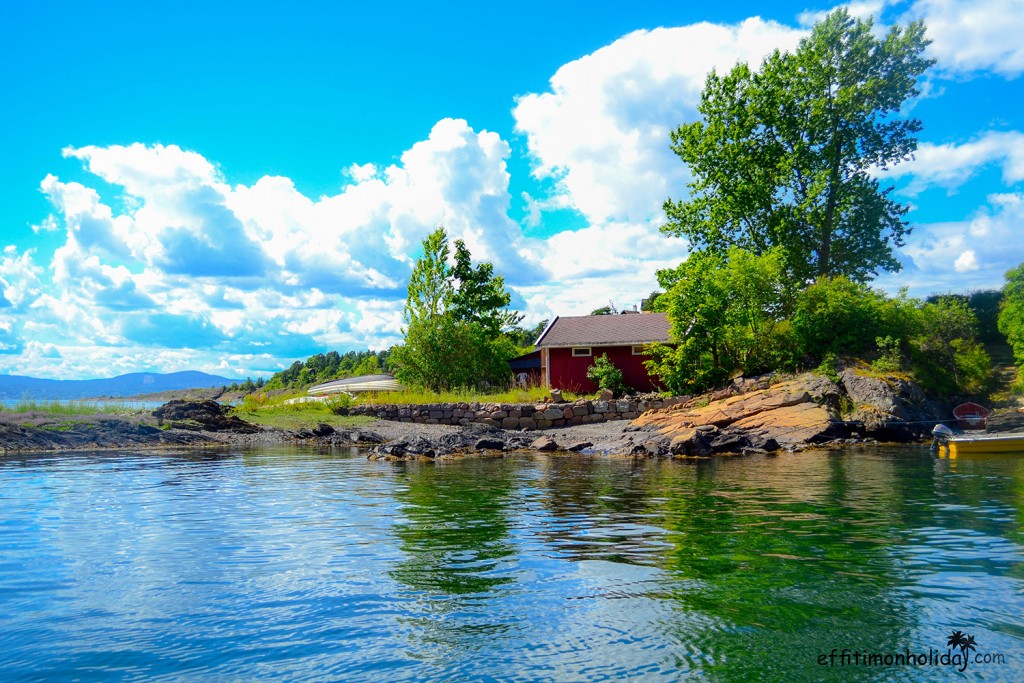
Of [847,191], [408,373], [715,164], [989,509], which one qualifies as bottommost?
[989,509]

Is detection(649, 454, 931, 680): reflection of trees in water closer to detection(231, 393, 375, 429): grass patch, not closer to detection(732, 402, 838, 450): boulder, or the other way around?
detection(732, 402, 838, 450): boulder

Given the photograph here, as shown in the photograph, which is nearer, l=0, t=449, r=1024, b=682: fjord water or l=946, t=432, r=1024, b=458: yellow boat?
l=0, t=449, r=1024, b=682: fjord water

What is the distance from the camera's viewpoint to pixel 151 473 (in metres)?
16.2

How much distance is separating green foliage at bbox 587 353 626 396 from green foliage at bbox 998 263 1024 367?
18.0 metres

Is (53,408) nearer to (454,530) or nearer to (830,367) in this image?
(454,530)

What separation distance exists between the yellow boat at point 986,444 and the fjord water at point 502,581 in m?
5.96

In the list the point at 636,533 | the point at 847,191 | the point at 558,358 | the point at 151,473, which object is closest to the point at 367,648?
the point at 636,533

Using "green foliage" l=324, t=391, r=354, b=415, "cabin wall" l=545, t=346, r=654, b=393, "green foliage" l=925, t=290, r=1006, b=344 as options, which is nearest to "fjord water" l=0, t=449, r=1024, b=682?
"green foliage" l=324, t=391, r=354, b=415

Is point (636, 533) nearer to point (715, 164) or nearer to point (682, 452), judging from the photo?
point (682, 452)

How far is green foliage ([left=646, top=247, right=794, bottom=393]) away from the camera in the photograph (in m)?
30.7

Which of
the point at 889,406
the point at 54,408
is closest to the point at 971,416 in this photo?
the point at 889,406

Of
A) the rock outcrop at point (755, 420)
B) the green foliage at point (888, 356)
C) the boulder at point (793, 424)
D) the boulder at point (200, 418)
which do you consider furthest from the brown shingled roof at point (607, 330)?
the boulder at point (200, 418)

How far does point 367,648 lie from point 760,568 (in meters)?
4.26

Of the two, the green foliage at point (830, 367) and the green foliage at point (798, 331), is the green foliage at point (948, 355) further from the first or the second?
the green foliage at point (830, 367)
